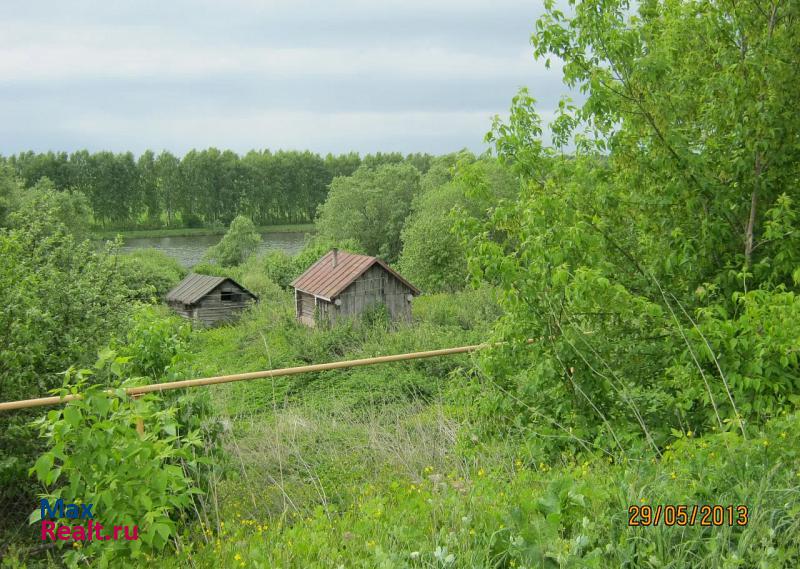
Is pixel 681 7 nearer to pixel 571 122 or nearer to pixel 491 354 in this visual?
pixel 571 122

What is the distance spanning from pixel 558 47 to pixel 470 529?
444cm

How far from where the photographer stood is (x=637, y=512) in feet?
10.0

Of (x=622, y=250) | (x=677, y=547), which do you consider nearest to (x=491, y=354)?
(x=622, y=250)

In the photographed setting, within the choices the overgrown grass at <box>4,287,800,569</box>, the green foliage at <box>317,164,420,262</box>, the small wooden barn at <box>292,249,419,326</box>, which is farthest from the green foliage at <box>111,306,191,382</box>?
the green foliage at <box>317,164,420,262</box>

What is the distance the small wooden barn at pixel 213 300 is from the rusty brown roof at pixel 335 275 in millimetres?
6715

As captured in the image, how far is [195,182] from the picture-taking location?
79.5 meters

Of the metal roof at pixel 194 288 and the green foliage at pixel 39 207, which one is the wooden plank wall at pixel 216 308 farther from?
the green foliage at pixel 39 207

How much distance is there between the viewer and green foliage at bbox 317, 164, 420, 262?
169 feet

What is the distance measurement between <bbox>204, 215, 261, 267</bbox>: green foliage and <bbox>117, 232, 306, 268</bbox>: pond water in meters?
6.71

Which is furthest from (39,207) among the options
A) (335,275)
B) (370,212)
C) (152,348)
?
(370,212)

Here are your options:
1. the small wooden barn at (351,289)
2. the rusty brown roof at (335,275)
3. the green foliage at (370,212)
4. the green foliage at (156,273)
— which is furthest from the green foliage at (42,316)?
the green foliage at (370,212)
